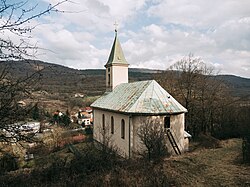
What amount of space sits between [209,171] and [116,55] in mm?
18994

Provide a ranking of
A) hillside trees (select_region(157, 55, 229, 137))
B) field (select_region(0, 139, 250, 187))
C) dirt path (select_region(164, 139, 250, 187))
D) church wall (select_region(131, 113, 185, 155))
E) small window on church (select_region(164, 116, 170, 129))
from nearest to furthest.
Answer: field (select_region(0, 139, 250, 187)), dirt path (select_region(164, 139, 250, 187)), church wall (select_region(131, 113, 185, 155)), small window on church (select_region(164, 116, 170, 129)), hillside trees (select_region(157, 55, 229, 137))

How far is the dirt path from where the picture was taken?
828 cm

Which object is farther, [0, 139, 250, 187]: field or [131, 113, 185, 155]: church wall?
[131, 113, 185, 155]: church wall

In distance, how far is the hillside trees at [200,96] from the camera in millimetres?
24500

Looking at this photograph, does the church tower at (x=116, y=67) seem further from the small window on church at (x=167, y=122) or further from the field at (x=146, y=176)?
the field at (x=146, y=176)

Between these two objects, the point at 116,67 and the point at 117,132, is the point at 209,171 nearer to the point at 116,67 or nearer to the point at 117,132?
the point at 117,132

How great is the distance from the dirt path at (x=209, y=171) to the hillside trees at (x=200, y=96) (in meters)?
12.7

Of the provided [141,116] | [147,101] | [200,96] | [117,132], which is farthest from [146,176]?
[200,96]

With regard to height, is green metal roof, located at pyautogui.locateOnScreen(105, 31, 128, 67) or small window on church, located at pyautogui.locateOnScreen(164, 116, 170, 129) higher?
green metal roof, located at pyautogui.locateOnScreen(105, 31, 128, 67)

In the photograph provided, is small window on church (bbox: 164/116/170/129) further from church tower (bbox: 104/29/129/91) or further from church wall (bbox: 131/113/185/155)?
church tower (bbox: 104/29/129/91)

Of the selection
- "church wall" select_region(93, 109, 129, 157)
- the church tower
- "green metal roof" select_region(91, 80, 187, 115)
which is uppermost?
the church tower

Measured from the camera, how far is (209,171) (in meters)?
9.67

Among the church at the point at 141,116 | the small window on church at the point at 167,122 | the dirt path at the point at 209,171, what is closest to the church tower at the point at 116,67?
the church at the point at 141,116

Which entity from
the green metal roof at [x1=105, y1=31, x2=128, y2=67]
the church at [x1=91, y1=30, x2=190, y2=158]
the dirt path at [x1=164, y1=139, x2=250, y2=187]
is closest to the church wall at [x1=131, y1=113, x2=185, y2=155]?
the church at [x1=91, y1=30, x2=190, y2=158]
